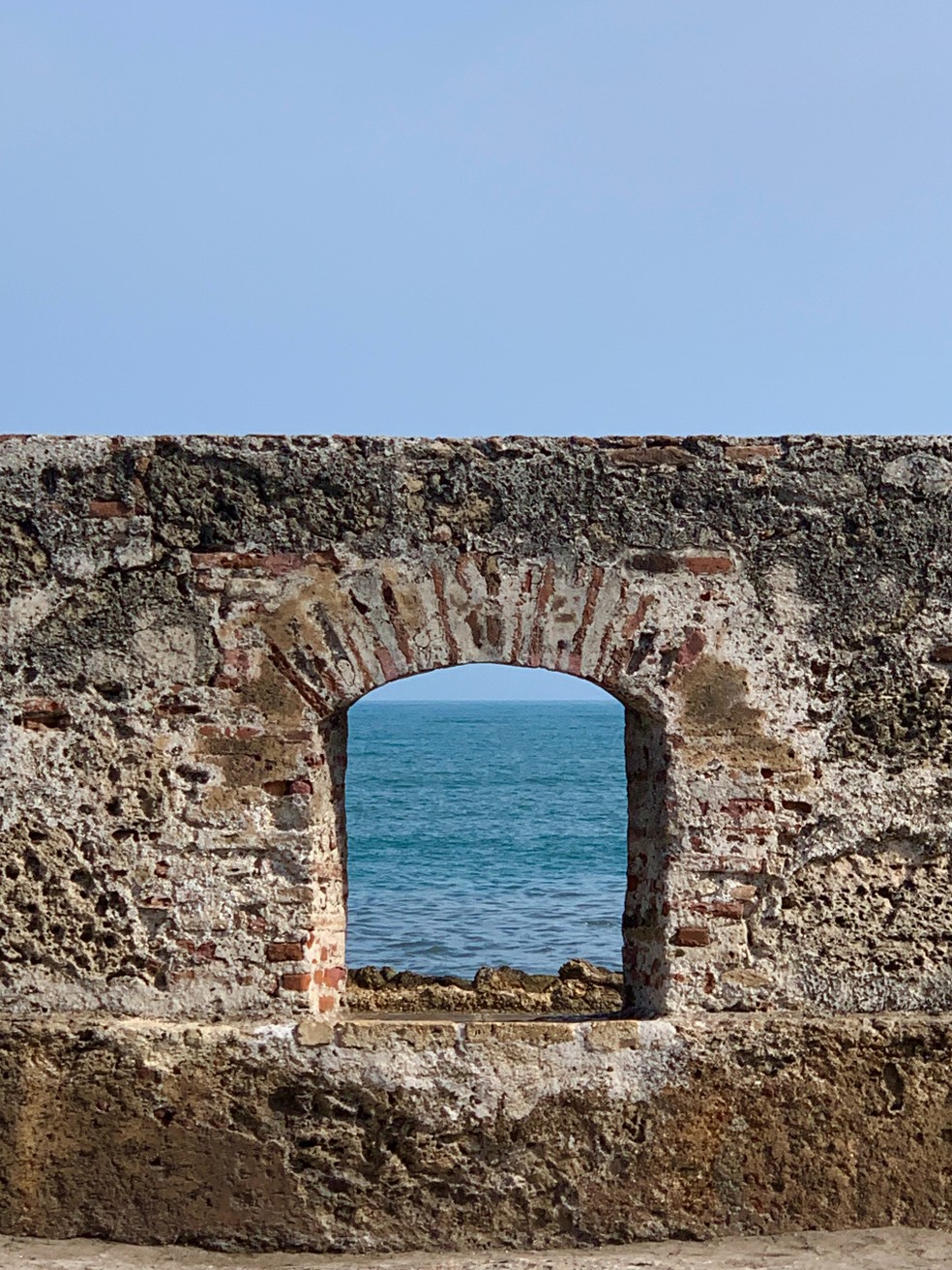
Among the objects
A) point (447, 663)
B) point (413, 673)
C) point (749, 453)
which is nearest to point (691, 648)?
point (749, 453)

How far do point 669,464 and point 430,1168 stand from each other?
2277 mm

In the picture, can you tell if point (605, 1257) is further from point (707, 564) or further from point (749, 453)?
point (749, 453)

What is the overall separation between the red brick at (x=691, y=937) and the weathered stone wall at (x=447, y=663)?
3 cm

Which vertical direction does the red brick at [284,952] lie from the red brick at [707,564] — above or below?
below

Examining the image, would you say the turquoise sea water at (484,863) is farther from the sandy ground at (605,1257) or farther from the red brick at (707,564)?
the red brick at (707,564)

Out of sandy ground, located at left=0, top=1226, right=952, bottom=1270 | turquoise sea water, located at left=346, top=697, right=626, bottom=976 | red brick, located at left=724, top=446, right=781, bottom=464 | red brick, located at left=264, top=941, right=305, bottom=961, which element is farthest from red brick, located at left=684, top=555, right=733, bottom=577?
turquoise sea water, located at left=346, top=697, right=626, bottom=976

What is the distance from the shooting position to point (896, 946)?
3961 millimetres

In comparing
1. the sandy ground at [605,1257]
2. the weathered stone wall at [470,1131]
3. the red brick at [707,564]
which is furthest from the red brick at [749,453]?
the sandy ground at [605,1257]

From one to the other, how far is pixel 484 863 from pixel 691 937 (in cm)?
1873

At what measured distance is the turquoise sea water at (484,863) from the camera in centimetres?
1287

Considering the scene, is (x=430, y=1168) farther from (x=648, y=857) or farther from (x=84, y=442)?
(x=84, y=442)

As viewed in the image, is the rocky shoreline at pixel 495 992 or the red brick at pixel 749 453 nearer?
the red brick at pixel 749 453

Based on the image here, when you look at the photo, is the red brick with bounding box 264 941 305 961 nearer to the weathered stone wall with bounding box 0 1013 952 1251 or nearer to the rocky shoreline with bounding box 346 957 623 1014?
the weathered stone wall with bounding box 0 1013 952 1251

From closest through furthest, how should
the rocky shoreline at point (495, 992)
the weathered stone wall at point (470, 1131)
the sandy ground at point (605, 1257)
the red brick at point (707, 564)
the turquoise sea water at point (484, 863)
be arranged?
the sandy ground at point (605, 1257) → the weathered stone wall at point (470, 1131) → the red brick at point (707, 564) → the rocky shoreline at point (495, 992) → the turquoise sea water at point (484, 863)
